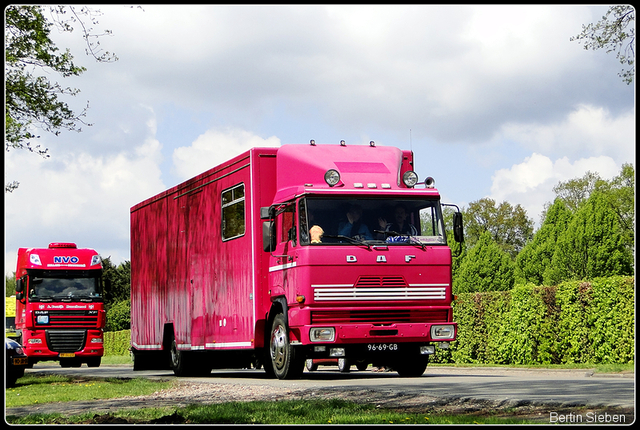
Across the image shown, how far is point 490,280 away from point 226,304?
1588 inches

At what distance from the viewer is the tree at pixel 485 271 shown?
55281 millimetres

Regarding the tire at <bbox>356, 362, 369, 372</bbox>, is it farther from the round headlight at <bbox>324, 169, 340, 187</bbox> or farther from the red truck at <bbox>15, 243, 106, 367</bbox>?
the red truck at <bbox>15, 243, 106, 367</bbox>

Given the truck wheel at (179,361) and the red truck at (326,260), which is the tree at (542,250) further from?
the red truck at (326,260)

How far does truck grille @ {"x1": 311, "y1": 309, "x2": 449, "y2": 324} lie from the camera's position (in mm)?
14180

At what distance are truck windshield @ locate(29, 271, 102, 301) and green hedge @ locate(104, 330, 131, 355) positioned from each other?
79.7 feet

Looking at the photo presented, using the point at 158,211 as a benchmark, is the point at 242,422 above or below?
below

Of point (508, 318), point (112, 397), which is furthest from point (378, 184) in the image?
point (508, 318)

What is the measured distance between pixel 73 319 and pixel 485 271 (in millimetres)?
31010

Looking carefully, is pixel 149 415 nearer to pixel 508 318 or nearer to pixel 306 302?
pixel 306 302

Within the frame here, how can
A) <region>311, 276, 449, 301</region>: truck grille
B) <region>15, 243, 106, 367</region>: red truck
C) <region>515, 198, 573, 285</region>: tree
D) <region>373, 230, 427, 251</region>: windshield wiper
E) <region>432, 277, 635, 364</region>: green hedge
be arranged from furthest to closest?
1. <region>515, 198, 573, 285</region>: tree
2. <region>15, 243, 106, 367</region>: red truck
3. <region>432, 277, 635, 364</region>: green hedge
4. <region>373, 230, 427, 251</region>: windshield wiper
5. <region>311, 276, 449, 301</region>: truck grille

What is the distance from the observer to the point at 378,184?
1494 cm

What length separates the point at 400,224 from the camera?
14602mm

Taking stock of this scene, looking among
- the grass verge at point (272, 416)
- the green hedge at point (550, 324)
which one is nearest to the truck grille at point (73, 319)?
the green hedge at point (550, 324)

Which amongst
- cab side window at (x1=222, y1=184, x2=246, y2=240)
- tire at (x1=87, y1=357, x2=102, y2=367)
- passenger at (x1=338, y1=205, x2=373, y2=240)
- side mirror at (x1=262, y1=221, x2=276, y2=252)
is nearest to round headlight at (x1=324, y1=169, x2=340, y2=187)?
passenger at (x1=338, y1=205, x2=373, y2=240)
